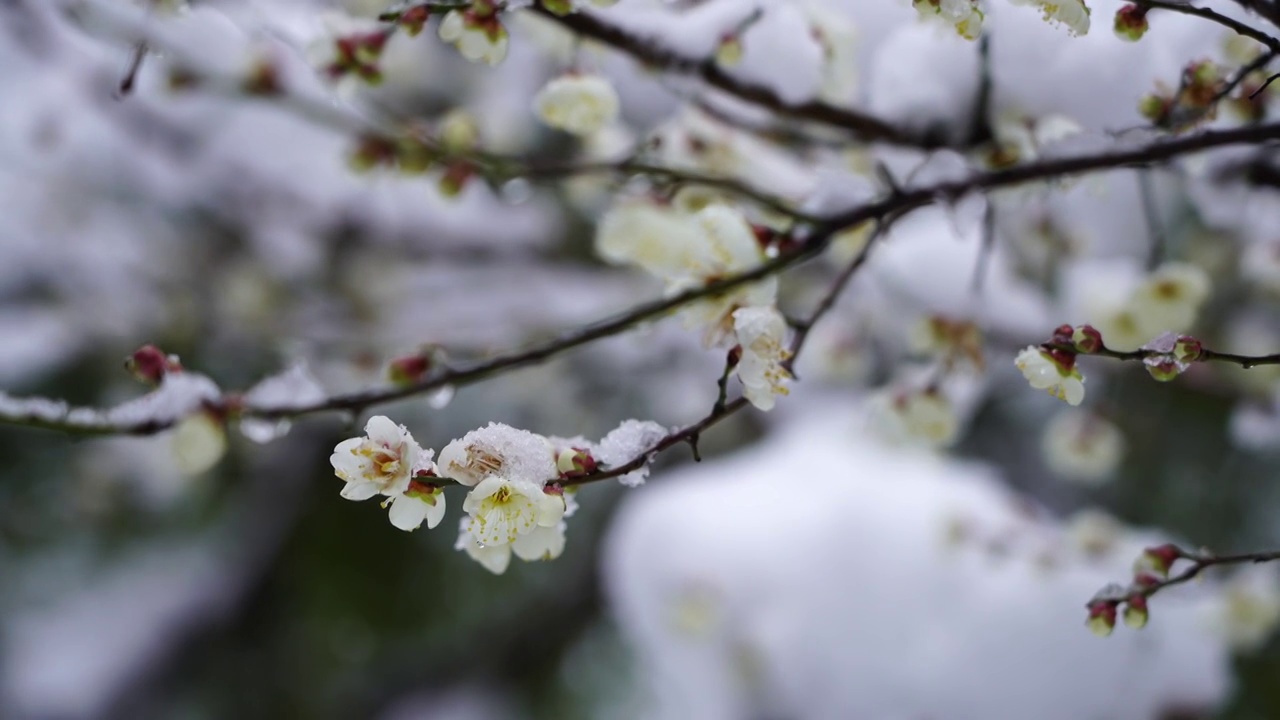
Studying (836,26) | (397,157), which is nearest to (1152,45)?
(836,26)

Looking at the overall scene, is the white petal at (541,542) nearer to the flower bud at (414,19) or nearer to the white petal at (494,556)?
the white petal at (494,556)

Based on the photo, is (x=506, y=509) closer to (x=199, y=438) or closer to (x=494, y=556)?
(x=494, y=556)

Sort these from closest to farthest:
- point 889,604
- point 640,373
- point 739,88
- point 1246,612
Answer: point 739,88
point 1246,612
point 889,604
point 640,373

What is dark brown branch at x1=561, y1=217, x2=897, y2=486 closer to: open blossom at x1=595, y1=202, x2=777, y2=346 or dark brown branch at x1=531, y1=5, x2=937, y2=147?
open blossom at x1=595, y1=202, x2=777, y2=346

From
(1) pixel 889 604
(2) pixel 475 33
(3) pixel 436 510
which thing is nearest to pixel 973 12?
(2) pixel 475 33

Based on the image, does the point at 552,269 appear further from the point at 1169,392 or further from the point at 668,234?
the point at 1169,392

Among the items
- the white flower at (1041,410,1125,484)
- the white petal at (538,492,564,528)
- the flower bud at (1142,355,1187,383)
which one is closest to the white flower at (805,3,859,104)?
the flower bud at (1142,355,1187,383)
